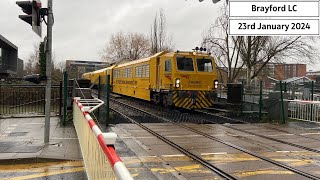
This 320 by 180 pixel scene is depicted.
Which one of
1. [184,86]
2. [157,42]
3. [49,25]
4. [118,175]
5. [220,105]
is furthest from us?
[157,42]

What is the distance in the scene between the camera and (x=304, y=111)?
619 inches

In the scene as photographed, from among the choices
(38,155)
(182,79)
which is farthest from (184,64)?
(38,155)

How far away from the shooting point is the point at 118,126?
13078mm

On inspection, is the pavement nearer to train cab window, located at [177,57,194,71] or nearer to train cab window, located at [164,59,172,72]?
train cab window, located at [164,59,172,72]

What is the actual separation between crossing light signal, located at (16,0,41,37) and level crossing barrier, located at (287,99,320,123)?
33.2 feet

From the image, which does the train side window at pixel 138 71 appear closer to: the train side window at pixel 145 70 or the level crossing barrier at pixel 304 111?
the train side window at pixel 145 70

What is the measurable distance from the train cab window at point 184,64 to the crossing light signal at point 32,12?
10.7m

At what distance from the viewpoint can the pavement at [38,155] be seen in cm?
671

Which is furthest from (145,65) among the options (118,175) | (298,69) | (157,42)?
(298,69)

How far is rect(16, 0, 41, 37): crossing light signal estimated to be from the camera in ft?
28.4

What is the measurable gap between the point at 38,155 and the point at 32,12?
10.9 feet

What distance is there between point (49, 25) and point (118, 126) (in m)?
4.96

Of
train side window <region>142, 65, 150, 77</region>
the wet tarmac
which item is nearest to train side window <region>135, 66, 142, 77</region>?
train side window <region>142, 65, 150, 77</region>

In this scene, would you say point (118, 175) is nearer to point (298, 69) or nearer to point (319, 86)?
point (319, 86)
